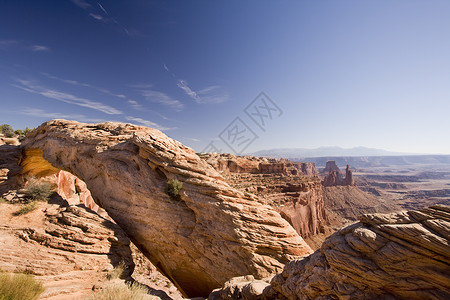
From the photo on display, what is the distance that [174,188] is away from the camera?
1130 cm

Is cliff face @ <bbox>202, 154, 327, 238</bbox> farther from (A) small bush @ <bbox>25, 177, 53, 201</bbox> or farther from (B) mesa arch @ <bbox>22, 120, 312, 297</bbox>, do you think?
(A) small bush @ <bbox>25, 177, 53, 201</bbox>

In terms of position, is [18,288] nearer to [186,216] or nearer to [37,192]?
[186,216]

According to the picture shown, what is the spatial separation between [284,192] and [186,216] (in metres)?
38.7

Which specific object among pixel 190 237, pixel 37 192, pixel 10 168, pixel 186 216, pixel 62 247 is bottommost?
pixel 190 237

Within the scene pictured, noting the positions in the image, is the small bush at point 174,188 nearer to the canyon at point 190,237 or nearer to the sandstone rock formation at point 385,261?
the canyon at point 190,237

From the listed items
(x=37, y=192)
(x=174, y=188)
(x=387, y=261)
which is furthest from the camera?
(x=37, y=192)

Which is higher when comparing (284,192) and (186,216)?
(186,216)

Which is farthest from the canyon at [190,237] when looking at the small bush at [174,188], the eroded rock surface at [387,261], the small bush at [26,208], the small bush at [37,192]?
the small bush at [37,192]

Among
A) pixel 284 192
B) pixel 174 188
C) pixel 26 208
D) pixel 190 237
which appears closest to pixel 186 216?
pixel 190 237

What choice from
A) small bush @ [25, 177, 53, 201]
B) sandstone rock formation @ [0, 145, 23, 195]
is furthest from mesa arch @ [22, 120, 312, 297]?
sandstone rock formation @ [0, 145, 23, 195]

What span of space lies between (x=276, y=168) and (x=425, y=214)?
5614 cm

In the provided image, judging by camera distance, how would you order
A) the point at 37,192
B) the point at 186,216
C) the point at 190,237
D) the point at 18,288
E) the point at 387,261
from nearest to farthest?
the point at 387,261
the point at 18,288
the point at 190,237
the point at 186,216
the point at 37,192

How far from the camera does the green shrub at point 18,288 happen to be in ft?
17.6

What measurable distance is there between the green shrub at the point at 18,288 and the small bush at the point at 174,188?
6.29 metres
